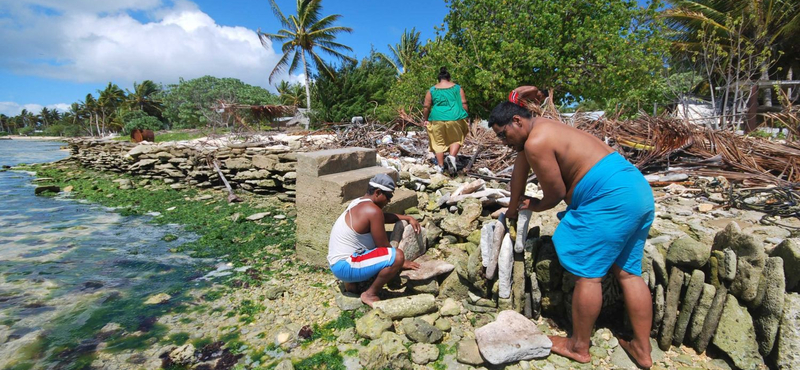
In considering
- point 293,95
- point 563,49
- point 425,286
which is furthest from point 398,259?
point 293,95

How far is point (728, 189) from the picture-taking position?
4273 mm

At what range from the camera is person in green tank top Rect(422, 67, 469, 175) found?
19.0 ft

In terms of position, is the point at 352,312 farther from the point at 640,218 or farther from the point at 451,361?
the point at 640,218

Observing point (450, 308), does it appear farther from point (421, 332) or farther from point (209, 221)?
point (209, 221)

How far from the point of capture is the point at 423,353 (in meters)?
2.66

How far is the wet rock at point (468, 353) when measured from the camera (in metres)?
2.55

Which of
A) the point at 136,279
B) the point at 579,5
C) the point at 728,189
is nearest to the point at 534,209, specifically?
the point at 728,189

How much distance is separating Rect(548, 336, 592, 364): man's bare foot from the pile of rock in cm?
574

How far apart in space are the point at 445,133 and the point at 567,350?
13.1ft

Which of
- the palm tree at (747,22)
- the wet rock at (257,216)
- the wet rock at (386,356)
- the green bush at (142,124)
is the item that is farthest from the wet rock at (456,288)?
the green bush at (142,124)

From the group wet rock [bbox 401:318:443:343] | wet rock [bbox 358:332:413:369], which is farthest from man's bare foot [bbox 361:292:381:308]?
wet rock [bbox 358:332:413:369]

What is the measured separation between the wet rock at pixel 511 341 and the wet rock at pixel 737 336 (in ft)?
3.55

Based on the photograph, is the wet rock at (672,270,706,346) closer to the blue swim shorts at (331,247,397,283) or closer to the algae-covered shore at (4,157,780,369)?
the algae-covered shore at (4,157,780,369)

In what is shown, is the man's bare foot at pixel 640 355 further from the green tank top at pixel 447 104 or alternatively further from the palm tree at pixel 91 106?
the palm tree at pixel 91 106
